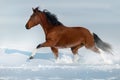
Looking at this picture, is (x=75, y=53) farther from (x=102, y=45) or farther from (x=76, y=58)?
(x=102, y=45)

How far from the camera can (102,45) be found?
359 centimetres

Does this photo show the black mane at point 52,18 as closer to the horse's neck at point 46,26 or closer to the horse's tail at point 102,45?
the horse's neck at point 46,26

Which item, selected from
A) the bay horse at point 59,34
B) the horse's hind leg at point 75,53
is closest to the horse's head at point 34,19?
the bay horse at point 59,34

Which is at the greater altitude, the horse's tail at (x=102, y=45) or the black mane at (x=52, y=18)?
the black mane at (x=52, y=18)

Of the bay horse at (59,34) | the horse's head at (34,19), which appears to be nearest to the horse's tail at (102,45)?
the bay horse at (59,34)

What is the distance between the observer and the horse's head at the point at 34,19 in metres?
3.25

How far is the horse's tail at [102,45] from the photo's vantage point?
3516 millimetres

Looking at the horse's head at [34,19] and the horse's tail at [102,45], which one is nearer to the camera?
the horse's head at [34,19]

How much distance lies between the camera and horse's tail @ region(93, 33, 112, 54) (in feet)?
11.5

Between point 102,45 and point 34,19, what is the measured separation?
590 millimetres

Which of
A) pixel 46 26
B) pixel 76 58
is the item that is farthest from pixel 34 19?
pixel 76 58

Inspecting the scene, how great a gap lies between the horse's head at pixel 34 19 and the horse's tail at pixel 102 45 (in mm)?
463

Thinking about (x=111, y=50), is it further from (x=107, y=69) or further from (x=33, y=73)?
(x=33, y=73)

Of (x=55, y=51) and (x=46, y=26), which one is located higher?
(x=46, y=26)
